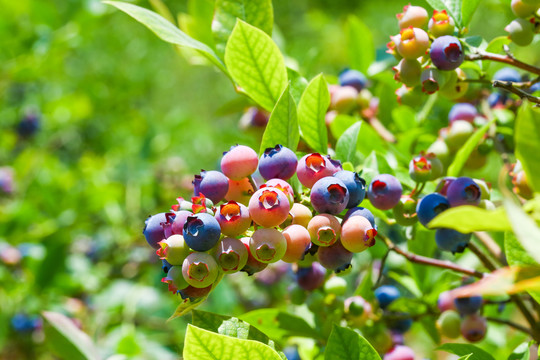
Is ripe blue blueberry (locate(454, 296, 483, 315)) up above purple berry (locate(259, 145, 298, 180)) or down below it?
below

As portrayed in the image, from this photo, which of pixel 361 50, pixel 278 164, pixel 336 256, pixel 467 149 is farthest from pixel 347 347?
pixel 361 50

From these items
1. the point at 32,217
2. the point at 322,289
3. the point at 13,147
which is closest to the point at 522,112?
the point at 322,289

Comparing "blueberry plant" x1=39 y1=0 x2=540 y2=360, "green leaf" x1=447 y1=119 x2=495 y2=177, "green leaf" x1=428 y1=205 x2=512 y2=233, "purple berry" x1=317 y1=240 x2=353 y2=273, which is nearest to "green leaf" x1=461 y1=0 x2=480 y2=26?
"blueberry plant" x1=39 y1=0 x2=540 y2=360

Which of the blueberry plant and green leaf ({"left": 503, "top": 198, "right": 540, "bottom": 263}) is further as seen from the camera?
the blueberry plant

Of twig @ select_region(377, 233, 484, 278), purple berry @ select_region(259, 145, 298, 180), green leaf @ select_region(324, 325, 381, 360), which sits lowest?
twig @ select_region(377, 233, 484, 278)

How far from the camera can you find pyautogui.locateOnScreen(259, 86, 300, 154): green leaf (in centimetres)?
62

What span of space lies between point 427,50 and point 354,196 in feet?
0.72

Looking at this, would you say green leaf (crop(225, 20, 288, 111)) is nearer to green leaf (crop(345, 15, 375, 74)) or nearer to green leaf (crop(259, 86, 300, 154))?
green leaf (crop(259, 86, 300, 154))

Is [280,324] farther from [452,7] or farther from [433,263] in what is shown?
[452,7]

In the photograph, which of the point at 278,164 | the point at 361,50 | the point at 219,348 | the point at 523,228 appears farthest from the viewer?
the point at 361,50

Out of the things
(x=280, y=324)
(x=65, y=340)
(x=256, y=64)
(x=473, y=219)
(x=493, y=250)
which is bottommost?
(x=65, y=340)

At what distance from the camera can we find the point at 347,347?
1.81 ft

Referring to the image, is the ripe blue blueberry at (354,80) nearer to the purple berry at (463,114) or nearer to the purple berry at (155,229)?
the purple berry at (463,114)

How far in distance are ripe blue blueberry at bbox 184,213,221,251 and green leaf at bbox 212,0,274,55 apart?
34 centimetres
